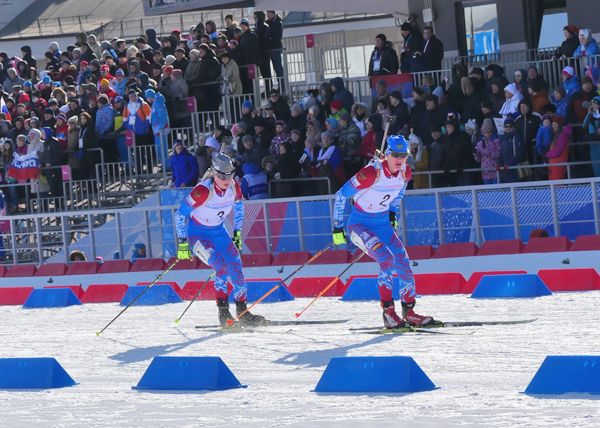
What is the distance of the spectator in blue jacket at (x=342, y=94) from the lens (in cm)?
1778

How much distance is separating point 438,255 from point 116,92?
9.33m

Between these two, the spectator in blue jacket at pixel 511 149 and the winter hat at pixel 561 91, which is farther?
the winter hat at pixel 561 91

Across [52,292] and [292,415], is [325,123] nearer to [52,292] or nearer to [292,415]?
[52,292]

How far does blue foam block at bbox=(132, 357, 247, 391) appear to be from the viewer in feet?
24.7

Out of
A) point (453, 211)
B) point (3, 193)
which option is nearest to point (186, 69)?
point (3, 193)

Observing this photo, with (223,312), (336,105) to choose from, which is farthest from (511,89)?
(223,312)

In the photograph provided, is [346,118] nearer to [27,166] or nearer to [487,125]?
[487,125]

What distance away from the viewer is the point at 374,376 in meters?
7.11

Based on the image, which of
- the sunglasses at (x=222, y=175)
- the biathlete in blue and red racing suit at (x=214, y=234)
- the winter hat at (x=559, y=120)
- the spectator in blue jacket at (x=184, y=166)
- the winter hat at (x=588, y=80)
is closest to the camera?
the sunglasses at (x=222, y=175)

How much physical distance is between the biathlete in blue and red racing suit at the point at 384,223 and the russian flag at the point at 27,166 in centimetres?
1098

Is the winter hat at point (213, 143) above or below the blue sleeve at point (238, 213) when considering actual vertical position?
above

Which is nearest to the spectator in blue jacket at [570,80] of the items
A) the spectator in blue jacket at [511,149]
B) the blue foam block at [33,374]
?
the spectator in blue jacket at [511,149]

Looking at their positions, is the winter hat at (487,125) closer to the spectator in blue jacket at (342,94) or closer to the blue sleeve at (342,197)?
the spectator in blue jacket at (342,94)

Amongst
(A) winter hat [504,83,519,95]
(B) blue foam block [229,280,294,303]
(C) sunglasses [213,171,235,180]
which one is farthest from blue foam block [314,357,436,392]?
(A) winter hat [504,83,519,95]
